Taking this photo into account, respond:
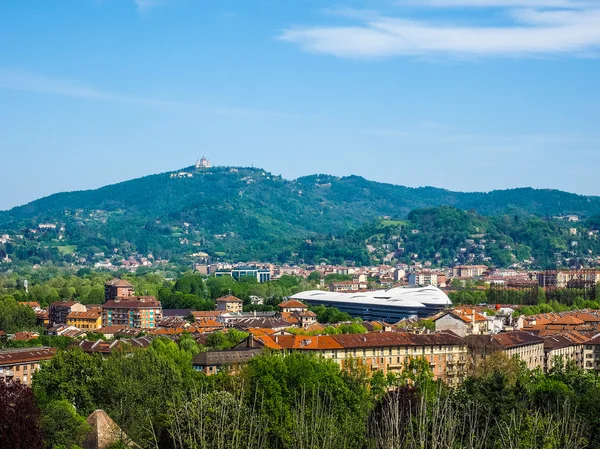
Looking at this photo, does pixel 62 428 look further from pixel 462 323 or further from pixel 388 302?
pixel 388 302

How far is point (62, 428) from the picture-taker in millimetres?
36469

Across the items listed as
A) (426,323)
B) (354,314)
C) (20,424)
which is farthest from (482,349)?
(354,314)

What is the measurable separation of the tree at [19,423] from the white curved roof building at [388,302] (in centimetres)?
7212

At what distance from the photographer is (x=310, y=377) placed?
1555 inches

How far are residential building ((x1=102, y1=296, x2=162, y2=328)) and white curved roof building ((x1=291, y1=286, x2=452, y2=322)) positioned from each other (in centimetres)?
2101

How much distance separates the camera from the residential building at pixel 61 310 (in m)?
97.8

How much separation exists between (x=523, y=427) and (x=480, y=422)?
6.37m

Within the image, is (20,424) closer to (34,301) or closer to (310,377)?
(310,377)

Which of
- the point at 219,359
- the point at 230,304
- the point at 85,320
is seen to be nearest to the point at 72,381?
the point at 219,359

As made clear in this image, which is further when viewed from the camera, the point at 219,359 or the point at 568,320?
the point at 568,320

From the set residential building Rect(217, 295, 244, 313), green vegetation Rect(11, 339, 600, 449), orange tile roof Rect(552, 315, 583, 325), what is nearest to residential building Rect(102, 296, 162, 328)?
residential building Rect(217, 295, 244, 313)

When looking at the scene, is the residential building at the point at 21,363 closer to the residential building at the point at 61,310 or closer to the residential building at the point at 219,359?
the residential building at the point at 219,359

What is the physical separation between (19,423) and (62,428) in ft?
21.7

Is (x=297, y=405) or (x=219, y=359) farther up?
(x=297, y=405)
